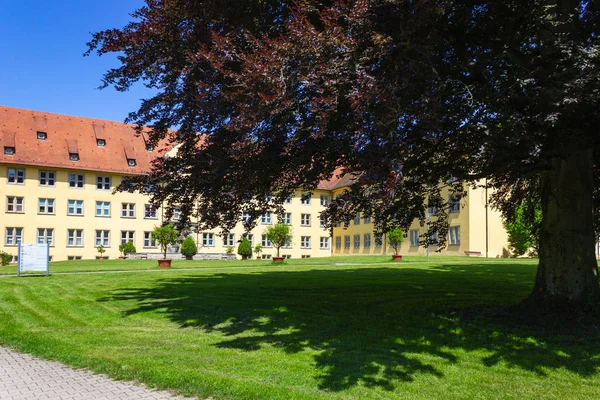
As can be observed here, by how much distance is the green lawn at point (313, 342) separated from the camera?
237 inches

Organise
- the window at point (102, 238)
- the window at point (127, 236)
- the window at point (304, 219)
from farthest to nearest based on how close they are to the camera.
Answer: the window at point (304, 219)
the window at point (127, 236)
the window at point (102, 238)

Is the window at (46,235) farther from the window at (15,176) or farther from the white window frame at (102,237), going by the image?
the window at (15,176)

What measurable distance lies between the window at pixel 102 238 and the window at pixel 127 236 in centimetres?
132

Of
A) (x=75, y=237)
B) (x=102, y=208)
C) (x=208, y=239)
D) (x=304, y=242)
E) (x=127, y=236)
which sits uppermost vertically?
(x=102, y=208)

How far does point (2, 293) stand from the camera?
1463 centimetres

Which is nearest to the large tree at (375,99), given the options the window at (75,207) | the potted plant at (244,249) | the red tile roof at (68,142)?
the red tile roof at (68,142)

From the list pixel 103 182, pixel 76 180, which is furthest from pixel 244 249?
pixel 76 180

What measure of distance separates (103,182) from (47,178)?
4724 mm

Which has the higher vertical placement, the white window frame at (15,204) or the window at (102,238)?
the white window frame at (15,204)

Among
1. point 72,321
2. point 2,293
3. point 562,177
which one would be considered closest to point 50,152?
point 2,293

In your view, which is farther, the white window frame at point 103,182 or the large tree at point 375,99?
the white window frame at point 103,182

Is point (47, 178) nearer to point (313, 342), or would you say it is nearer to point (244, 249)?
point (244, 249)

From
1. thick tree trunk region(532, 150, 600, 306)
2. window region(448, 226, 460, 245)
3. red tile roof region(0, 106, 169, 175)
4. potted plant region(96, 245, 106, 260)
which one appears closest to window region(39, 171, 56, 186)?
red tile roof region(0, 106, 169, 175)

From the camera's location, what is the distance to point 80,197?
4734 cm
